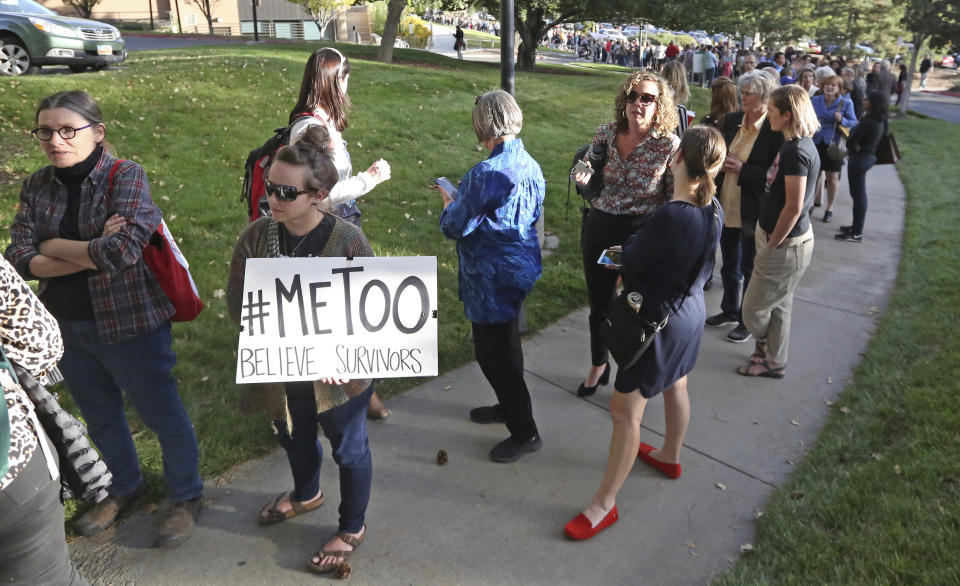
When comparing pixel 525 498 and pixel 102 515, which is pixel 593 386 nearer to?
pixel 525 498

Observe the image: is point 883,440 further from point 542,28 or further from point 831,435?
point 542,28

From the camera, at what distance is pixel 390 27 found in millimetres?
19125

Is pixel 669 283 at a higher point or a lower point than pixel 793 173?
lower

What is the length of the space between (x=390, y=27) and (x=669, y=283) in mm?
18017

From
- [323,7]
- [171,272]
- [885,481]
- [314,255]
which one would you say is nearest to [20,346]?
[171,272]

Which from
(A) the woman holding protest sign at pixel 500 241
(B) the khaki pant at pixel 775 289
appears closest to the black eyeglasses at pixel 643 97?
(A) the woman holding protest sign at pixel 500 241

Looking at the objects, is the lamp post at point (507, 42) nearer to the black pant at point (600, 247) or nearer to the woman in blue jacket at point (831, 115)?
the black pant at point (600, 247)

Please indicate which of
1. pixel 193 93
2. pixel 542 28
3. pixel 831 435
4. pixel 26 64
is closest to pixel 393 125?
pixel 193 93

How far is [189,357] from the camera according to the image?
4812 mm

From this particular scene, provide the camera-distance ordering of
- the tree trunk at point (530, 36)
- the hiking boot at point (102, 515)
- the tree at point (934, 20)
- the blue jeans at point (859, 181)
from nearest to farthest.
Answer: the hiking boot at point (102, 515)
the blue jeans at point (859, 181)
the tree at point (934, 20)
the tree trunk at point (530, 36)

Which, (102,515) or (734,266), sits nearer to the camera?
(102,515)

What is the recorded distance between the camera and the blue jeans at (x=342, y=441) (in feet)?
9.36

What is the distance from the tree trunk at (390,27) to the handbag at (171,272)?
17342mm

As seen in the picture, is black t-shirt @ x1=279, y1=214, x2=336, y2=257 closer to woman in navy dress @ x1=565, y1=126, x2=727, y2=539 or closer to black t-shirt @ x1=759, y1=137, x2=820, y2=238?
woman in navy dress @ x1=565, y1=126, x2=727, y2=539
